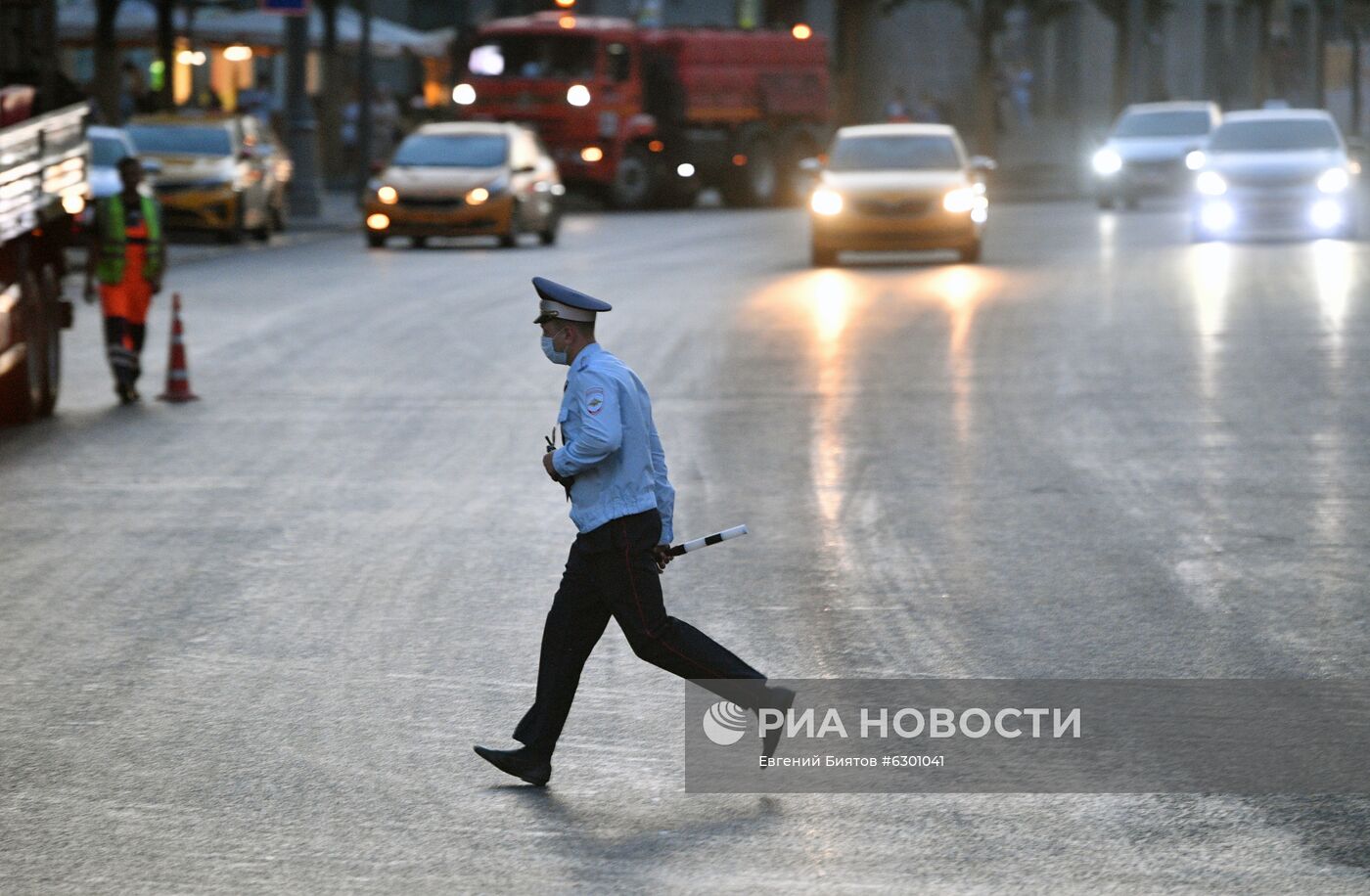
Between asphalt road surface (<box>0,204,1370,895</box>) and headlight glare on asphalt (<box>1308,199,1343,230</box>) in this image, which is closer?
asphalt road surface (<box>0,204,1370,895</box>)

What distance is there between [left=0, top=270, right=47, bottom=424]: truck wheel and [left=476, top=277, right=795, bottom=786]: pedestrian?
929cm

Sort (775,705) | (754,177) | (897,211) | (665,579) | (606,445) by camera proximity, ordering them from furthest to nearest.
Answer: (754,177) < (897,211) < (665,579) < (775,705) < (606,445)

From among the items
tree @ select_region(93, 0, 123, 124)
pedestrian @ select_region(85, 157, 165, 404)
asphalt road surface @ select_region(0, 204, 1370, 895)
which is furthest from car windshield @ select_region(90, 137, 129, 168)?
pedestrian @ select_region(85, 157, 165, 404)

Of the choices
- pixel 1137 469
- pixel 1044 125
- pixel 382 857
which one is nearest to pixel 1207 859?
pixel 382 857

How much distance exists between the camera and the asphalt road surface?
20.2 ft

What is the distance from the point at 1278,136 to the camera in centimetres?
3244

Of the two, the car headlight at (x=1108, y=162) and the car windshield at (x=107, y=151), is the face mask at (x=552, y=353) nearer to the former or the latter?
the car windshield at (x=107, y=151)

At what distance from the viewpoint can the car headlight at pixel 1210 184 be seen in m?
31.4

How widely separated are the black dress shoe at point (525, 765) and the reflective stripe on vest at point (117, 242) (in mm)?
10560

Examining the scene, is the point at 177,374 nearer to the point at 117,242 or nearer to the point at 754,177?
the point at 117,242

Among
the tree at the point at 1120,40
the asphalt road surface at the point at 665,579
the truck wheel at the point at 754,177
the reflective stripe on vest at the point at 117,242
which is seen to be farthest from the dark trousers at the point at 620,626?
the tree at the point at 1120,40

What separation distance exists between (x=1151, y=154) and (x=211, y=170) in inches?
598

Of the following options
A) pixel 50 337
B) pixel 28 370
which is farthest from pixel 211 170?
pixel 28 370

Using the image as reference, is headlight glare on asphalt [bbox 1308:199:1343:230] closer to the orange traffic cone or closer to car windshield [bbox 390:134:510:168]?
car windshield [bbox 390:134:510:168]
